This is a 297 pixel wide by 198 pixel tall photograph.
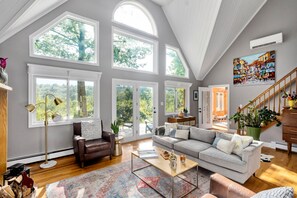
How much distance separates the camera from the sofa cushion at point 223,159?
2393 millimetres

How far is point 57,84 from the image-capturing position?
12.4 ft

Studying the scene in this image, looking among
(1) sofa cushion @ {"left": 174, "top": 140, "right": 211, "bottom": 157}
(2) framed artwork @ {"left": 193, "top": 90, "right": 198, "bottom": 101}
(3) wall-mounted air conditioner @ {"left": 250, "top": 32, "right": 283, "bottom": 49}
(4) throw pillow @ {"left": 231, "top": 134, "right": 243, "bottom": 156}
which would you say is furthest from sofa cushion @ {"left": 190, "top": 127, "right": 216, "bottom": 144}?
(3) wall-mounted air conditioner @ {"left": 250, "top": 32, "right": 283, "bottom": 49}

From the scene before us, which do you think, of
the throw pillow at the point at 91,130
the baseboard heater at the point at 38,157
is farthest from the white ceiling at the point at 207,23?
the baseboard heater at the point at 38,157

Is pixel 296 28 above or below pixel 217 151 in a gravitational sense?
above

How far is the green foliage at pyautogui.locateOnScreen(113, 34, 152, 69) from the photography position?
4.91 metres

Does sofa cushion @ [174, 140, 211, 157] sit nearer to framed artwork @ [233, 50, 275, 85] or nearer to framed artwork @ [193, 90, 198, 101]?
framed artwork @ [233, 50, 275, 85]

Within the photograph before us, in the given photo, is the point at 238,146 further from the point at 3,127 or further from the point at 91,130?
the point at 3,127

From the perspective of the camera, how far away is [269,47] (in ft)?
16.8

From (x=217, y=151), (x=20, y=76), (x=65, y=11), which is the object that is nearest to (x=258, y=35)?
(x=217, y=151)

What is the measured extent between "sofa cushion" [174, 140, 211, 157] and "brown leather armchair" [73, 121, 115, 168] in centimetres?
159

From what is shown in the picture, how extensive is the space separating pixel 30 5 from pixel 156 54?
402 cm

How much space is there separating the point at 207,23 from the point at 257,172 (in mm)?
4614

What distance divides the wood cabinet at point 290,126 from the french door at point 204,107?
352 cm

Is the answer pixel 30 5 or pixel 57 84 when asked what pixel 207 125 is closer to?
pixel 57 84
